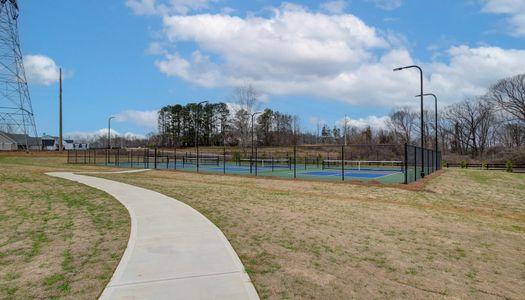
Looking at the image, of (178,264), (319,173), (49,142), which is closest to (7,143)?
(49,142)

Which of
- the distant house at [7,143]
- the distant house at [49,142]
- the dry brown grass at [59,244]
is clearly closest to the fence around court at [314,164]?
the dry brown grass at [59,244]

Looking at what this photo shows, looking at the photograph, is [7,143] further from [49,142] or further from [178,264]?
[178,264]

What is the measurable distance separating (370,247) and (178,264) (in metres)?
3.31

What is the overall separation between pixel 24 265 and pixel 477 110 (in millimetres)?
82405

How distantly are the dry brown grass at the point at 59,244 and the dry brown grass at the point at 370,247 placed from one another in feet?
6.47

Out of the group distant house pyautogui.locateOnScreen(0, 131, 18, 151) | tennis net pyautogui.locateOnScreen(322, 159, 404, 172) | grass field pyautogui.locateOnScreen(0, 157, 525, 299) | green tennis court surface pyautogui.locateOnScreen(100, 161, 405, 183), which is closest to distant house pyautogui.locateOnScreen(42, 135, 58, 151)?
distant house pyautogui.locateOnScreen(0, 131, 18, 151)

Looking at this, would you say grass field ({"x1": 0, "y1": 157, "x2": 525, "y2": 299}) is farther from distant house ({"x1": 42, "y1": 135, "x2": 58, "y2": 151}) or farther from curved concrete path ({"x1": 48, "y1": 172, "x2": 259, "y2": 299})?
distant house ({"x1": 42, "y1": 135, "x2": 58, "y2": 151})

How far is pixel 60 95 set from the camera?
61719 millimetres

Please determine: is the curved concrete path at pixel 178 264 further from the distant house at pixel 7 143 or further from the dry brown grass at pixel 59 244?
the distant house at pixel 7 143

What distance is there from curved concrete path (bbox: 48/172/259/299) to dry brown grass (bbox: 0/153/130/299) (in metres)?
0.25

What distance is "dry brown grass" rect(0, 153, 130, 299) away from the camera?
4.52m

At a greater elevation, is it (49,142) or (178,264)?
(49,142)

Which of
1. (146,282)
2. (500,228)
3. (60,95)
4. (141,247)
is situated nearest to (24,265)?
(141,247)

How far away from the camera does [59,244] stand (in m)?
6.46
